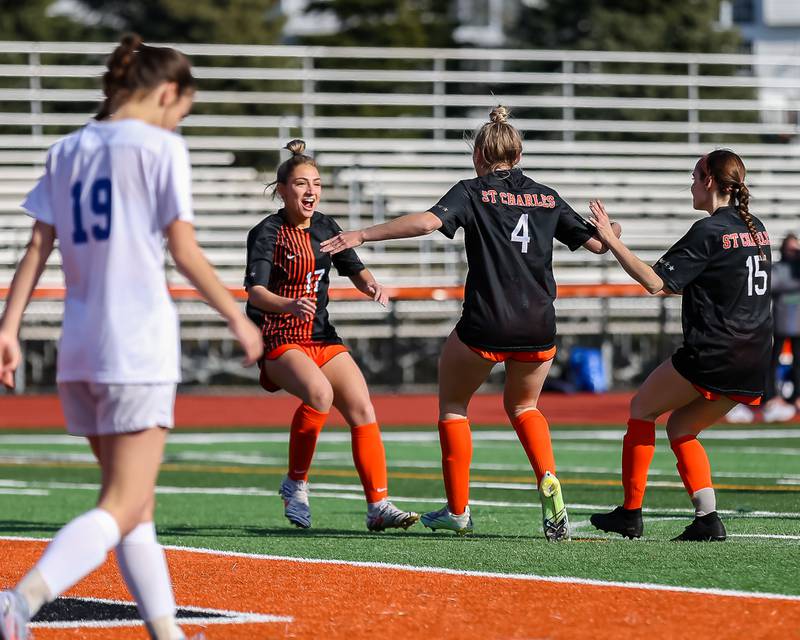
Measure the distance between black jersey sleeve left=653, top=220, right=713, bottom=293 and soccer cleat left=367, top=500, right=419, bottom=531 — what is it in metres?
1.90

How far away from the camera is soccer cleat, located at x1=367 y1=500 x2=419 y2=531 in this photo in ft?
26.3

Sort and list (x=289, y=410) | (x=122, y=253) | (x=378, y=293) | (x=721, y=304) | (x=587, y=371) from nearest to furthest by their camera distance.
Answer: (x=122, y=253) → (x=721, y=304) → (x=378, y=293) → (x=289, y=410) → (x=587, y=371)

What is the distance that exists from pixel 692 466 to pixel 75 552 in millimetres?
3847

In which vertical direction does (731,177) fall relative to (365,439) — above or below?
above

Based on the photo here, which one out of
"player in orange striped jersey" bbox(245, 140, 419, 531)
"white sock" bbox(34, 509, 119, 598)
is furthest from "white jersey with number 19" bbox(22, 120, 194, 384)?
"player in orange striped jersey" bbox(245, 140, 419, 531)

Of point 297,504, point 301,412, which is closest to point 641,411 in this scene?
point 301,412

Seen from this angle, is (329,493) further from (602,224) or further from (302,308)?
(602,224)

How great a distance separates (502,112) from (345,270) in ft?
4.47

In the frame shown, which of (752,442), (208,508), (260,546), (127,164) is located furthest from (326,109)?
(127,164)

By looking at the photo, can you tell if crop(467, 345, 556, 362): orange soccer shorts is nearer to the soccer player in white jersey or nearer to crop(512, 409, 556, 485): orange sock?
crop(512, 409, 556, 485): orange sock

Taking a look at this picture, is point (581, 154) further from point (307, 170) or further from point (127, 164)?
point (127, 164)

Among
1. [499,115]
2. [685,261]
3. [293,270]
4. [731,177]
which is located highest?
[499,115]

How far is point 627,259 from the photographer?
7020 mm

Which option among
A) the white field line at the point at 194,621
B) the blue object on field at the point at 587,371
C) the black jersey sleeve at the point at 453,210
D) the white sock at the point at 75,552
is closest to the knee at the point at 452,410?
the black jersey sleeve at the point at 453,210
